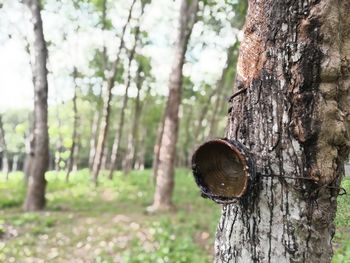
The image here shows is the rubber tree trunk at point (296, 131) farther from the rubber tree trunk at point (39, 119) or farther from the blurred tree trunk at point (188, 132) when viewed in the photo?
the blurred tree trunk at point (188, 132)

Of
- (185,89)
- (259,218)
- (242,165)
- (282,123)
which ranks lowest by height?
(259,218)

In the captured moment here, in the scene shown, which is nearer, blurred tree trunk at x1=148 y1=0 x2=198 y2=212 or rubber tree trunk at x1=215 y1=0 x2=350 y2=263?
rubber tree trunk at x1=215 y1=0 x2=350 y2=263

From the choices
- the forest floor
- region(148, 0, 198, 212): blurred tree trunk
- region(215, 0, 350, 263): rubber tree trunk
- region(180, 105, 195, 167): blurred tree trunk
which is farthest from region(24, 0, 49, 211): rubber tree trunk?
region(180, 105, 195, 167): blurred tree trunk

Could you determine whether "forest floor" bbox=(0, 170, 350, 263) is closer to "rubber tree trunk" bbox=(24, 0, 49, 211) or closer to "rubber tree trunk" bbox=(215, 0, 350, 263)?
"rubber tree trunk" bbox=(24, 0, 49, 211)

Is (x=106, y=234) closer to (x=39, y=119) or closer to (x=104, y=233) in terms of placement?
(x=104, y=233)

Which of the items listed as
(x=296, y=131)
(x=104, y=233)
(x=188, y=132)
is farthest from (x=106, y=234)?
(x=188, y=132)

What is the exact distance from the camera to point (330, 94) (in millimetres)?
2068

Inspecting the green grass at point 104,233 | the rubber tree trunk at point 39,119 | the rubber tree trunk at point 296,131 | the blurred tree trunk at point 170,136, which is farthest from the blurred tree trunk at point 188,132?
the rubber tree trunk at point 296,131

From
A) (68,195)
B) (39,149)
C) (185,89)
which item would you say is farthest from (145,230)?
(185,89)

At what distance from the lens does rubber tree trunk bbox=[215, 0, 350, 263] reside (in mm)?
2051

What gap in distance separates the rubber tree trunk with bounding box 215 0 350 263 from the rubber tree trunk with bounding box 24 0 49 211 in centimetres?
1031

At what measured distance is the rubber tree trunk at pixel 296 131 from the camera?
2051 mm

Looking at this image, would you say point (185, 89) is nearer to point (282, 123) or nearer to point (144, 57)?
point (144, 57)

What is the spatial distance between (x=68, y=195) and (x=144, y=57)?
11.8 metres
